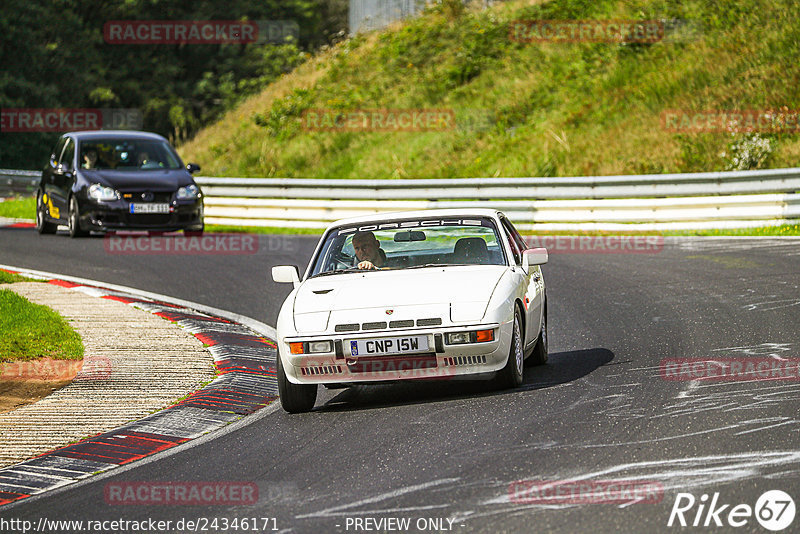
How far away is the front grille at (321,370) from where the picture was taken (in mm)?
7828

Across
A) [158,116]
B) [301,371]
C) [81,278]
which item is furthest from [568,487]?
[158,116]

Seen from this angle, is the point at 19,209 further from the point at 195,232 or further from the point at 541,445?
the point at 541,445

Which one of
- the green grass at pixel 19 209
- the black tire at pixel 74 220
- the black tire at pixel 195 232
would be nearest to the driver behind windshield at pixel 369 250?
the black tire at pixel 195 232

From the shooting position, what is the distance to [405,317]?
25.5 ft

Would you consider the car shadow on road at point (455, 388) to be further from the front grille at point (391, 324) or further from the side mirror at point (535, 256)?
the side mirror at point (535, 256)

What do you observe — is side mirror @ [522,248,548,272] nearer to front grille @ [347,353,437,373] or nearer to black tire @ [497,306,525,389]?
black tire @ [497,306,525,389]

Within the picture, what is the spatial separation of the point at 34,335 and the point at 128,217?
902 cm

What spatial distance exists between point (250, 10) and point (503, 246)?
46.3 metres

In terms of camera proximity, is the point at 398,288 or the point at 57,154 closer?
the point at 398,288

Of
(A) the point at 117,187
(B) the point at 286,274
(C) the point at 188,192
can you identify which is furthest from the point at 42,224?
(B) the point at 286,274

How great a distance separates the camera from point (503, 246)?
9.19 m

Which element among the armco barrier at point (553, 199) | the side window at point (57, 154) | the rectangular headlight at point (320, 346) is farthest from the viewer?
the side window at point (57, 154)

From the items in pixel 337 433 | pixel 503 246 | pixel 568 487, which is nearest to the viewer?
pixel 568 487

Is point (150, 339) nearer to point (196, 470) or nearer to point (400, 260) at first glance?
point (400, 260)
